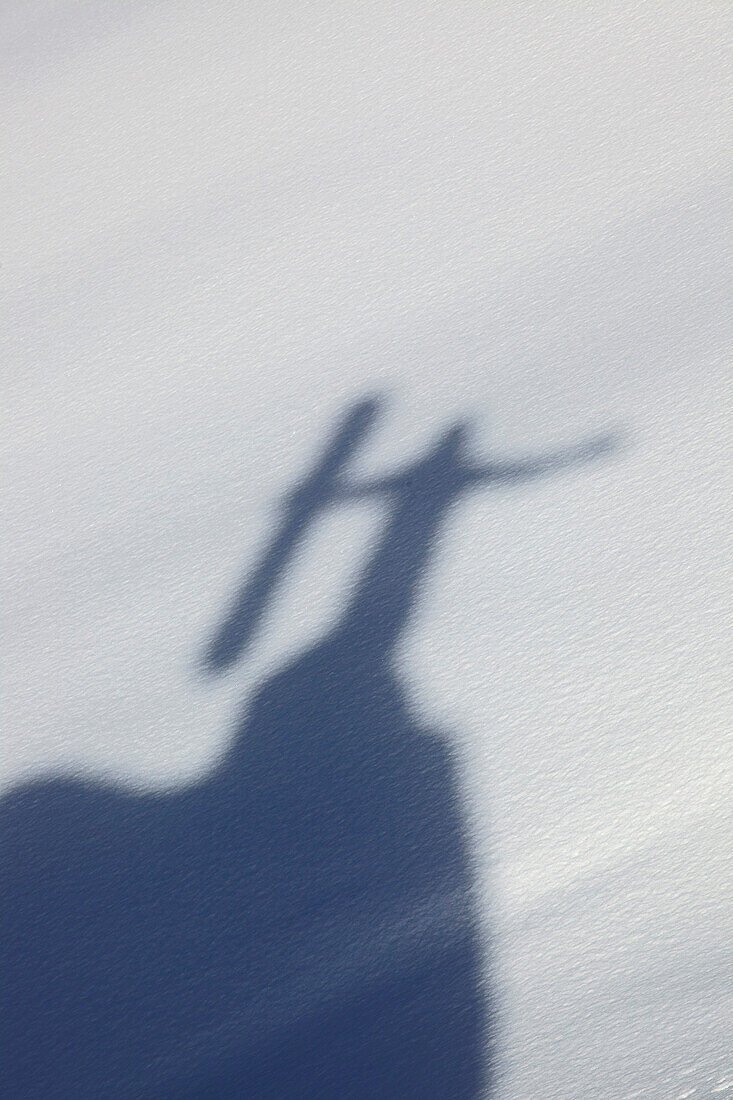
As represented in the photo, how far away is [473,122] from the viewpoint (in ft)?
7.63

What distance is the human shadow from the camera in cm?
105

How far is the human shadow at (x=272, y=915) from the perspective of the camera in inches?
41.5

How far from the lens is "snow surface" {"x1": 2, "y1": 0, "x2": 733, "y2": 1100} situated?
114 centimetres

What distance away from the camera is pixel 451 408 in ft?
5.72

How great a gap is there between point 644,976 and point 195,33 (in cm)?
254

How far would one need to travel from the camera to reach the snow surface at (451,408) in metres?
1.14

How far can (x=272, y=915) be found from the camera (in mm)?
1169

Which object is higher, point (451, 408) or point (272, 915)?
point (451, 408)

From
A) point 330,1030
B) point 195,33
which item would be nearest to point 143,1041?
point 330,1030

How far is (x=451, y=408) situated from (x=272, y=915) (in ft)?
2.78

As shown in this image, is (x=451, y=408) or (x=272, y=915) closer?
(x=272, y=915)

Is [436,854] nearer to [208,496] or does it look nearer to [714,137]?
[208,496]

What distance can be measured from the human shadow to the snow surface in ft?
0.14

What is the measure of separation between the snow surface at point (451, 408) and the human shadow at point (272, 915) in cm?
4
